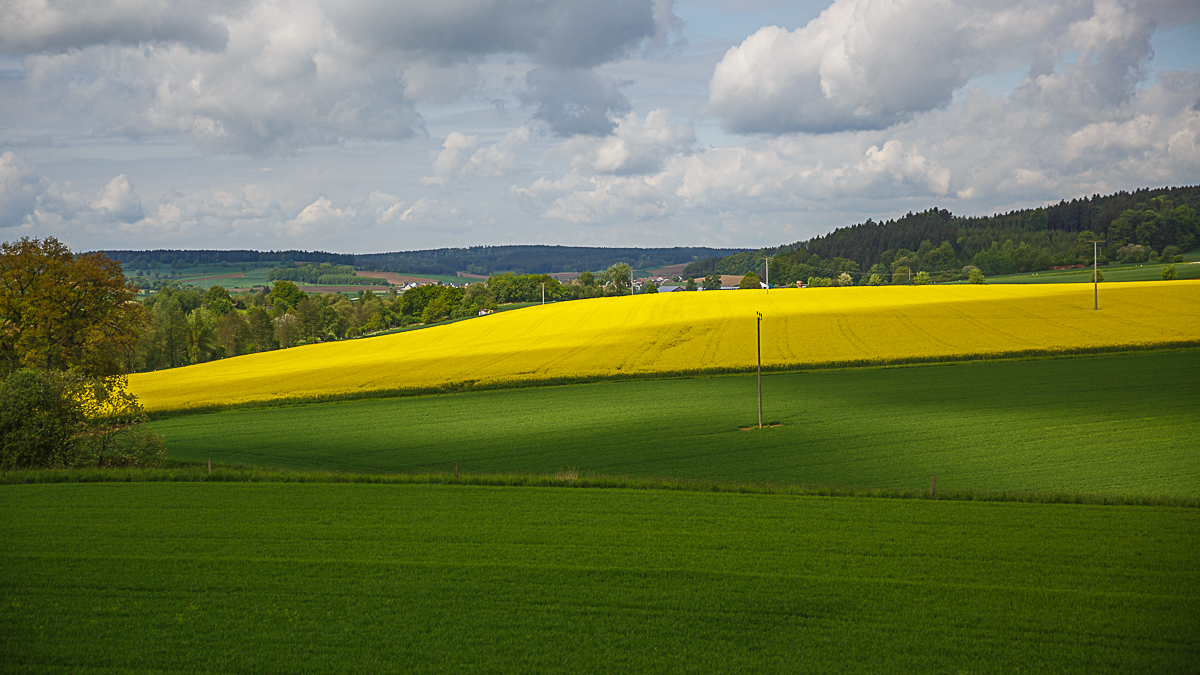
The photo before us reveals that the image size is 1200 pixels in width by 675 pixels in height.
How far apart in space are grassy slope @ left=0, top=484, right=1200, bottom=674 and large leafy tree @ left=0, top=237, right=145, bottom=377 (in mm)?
23748

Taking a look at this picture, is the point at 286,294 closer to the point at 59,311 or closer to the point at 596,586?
the point at 59,311

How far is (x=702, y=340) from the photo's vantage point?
57.8 m

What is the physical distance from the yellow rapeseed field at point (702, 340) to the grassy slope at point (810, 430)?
4.35m

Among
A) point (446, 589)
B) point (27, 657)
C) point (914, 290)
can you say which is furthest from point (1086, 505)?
point (914, 290)

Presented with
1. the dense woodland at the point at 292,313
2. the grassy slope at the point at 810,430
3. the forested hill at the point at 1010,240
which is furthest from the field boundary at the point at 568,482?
the forested hill at the point at 1010,240

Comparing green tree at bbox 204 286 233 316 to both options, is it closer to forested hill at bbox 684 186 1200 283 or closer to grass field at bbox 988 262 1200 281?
forested hill at bbox 684 186 1200 283

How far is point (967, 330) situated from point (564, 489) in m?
46.4

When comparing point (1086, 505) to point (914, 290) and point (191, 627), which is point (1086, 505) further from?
point (914, 290)

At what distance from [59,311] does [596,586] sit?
37.7 m

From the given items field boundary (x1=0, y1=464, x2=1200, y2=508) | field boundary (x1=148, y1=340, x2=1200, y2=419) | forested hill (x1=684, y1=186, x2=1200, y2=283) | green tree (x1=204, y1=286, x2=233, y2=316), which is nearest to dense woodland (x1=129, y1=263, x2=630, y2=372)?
green tree (x1=204, y1=286, x2=233, y2=316)

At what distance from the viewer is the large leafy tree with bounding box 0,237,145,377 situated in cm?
3712

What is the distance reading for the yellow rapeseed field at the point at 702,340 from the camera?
47.7 metres

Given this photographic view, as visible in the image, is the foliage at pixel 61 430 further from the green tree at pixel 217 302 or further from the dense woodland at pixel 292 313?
the green tree at pixel 217 302

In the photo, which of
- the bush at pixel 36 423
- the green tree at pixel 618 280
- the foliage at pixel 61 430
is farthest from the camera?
the green tree at pixel 618 280
